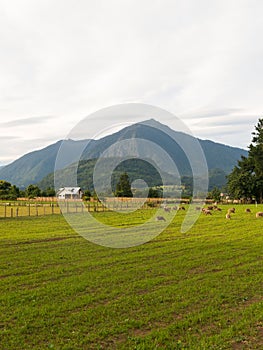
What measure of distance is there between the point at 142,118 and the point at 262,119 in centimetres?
6517

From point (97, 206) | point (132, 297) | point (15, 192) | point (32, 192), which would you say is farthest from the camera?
point (32, 192)

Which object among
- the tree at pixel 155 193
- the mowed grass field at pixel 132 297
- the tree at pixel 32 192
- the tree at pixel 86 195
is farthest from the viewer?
the tree at pixel 32 192

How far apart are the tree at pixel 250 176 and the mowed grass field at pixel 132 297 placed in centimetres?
→ 6531

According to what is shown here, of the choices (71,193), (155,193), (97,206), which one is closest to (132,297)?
(97,206)

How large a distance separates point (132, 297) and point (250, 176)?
77.9m

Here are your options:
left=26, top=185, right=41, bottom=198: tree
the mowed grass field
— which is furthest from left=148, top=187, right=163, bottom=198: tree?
the mowed grass field

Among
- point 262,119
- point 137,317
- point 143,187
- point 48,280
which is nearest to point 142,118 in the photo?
point 48,280

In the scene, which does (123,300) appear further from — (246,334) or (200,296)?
(246,334)

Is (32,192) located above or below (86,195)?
above

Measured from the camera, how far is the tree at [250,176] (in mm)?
84006

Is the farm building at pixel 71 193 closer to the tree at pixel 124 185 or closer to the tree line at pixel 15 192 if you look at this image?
the tree at pixel 124 185

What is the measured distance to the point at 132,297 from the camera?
467 inches

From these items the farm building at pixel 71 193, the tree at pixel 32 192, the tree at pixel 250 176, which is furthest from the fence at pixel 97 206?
the tree at pixel 32 192

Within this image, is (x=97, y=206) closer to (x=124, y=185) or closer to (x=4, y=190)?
(x=124, y=185)
